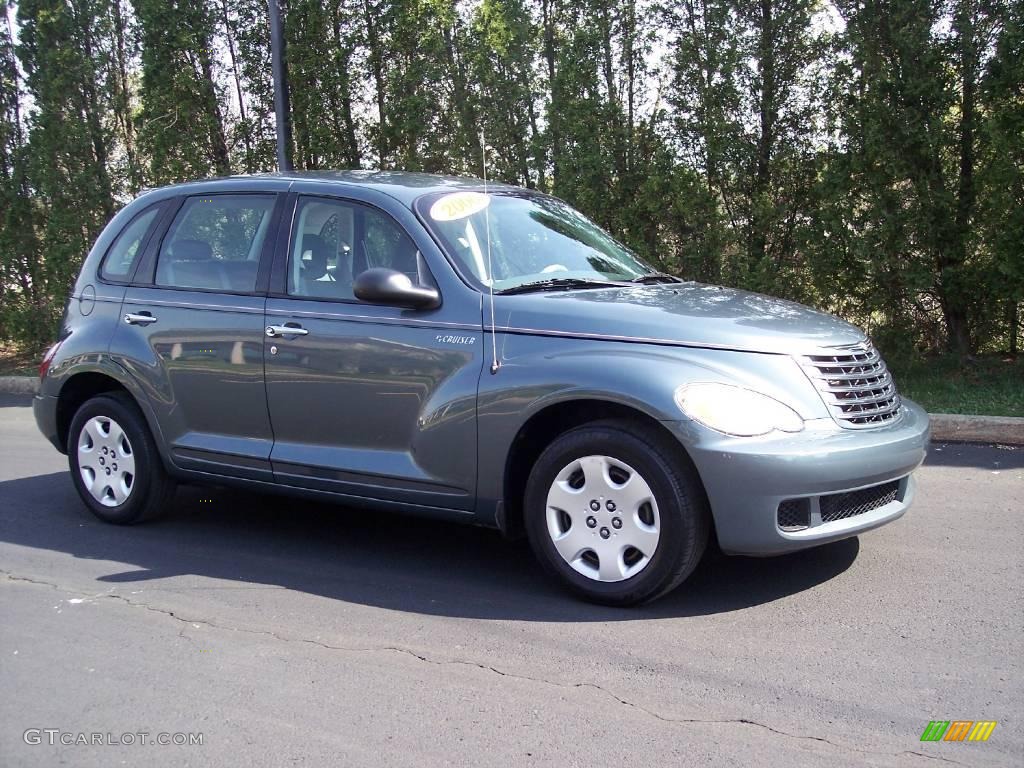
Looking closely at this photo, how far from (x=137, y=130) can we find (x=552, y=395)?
1212 cm

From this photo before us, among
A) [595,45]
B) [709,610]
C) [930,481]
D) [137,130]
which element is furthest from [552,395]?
[137,130]

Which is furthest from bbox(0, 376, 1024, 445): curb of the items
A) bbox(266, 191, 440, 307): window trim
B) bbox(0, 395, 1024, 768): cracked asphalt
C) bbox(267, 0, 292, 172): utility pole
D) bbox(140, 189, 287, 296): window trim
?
bbox(267, 0, 292, 172): utility pole

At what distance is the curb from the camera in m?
7.41

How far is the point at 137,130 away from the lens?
47.5 ft

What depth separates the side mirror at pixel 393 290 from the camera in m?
4.61

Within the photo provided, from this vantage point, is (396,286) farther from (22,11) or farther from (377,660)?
(22,11)

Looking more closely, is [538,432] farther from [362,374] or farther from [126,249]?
[126,249]

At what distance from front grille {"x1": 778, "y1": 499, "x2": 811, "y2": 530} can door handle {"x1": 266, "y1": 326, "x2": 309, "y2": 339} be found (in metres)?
2.42

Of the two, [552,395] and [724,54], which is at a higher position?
[724,54]

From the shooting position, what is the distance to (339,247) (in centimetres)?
512

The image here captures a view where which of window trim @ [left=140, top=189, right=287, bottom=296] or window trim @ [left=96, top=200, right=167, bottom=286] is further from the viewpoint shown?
window trim @ [left=96, top=200, right=167, bottom=286]

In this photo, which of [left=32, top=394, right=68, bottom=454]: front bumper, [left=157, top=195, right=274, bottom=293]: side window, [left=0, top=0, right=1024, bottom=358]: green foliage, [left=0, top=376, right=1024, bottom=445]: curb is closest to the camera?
[left=157, top=195, right=274, bottom=293]: side window

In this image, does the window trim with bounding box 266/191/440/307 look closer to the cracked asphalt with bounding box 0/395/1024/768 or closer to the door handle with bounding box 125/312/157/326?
the door handle with bounding box 125/312/157/326

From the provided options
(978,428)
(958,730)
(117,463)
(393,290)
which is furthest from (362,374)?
(978,428)
